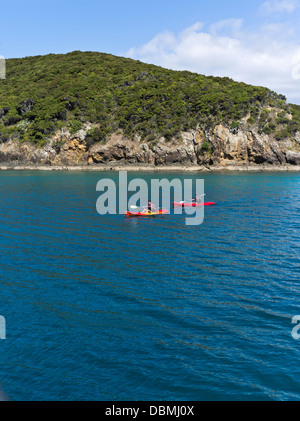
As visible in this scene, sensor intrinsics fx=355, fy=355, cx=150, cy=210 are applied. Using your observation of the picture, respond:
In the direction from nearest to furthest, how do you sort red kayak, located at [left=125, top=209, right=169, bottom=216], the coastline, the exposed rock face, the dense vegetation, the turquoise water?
1. the turquoise water
2. red kayak, located at [left=125, top=209, right=169, bottom=216]
3. the coastline
4. the exposed rock face
5. the dense vegetation

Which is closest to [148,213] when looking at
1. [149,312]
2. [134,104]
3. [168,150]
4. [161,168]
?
[149,312]

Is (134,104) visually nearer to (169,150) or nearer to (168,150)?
(168,150)

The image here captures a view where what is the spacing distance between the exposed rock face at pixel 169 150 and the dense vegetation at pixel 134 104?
2736 millimetres

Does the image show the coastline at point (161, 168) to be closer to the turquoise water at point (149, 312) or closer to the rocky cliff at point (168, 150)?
the rocky cliff at point (168, 150)

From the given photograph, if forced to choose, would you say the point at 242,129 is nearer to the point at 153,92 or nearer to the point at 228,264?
the point at 153,92

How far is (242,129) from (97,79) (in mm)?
59015

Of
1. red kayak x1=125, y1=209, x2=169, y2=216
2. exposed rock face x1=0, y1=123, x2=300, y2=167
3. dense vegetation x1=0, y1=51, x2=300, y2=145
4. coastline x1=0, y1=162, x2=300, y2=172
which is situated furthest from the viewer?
dense vegetation x1=0, y1=51, x2=300, y2=145

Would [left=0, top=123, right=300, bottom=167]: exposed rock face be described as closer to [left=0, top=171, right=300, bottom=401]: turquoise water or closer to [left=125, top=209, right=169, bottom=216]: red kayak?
[left=125, top=209, right=169, bottom=216]: red kayak

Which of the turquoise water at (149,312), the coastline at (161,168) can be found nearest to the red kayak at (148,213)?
the turquoise water at (149,312)

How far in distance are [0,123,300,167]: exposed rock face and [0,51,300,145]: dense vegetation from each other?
8.98 ft

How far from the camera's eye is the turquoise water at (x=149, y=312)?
1080 centimetres

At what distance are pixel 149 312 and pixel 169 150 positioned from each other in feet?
296

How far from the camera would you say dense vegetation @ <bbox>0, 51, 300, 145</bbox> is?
106 meters

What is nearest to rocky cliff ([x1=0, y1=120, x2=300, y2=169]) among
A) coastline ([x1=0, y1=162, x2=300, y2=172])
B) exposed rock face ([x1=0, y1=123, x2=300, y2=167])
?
exposed rock face ([x1=0, y1=123, x2=300, y2=167])
